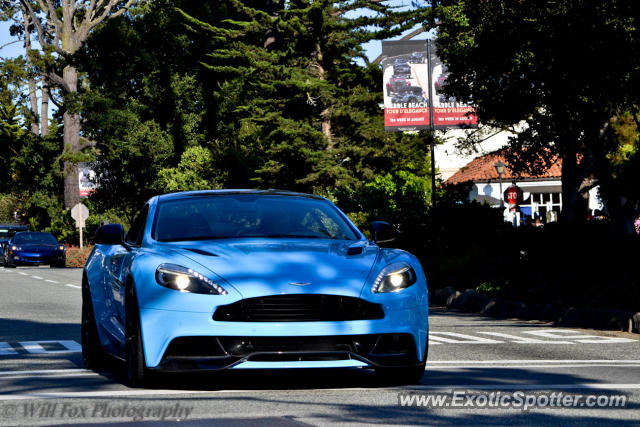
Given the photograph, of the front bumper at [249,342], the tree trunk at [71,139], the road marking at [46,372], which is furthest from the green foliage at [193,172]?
the front bumper at [249,342]

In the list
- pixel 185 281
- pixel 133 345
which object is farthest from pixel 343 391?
pixel 133 345

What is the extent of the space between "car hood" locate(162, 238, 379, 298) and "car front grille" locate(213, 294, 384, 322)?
55mm

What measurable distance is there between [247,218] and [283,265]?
1.22 metres

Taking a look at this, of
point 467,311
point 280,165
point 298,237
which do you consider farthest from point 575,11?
point 280,165

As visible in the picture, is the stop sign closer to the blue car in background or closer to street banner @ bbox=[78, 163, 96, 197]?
the blue car in background

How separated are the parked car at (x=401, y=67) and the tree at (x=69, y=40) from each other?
2881 centimetres

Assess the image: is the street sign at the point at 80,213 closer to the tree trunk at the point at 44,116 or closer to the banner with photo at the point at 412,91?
the banner with photo at the point at 412,91

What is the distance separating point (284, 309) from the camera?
25.3 feet

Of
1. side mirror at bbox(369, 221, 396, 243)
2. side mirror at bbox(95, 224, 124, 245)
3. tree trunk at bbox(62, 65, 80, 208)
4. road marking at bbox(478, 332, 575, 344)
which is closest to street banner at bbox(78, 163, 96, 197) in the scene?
tree trunk at bbox(62, 65, 80, 208)

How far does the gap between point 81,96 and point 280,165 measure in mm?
19910

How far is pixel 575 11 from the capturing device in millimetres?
18359

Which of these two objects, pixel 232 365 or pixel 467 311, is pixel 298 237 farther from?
pixel 467 311

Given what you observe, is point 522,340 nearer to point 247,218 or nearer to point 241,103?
A: point 247,218

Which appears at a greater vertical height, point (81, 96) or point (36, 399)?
point (81, 96)
